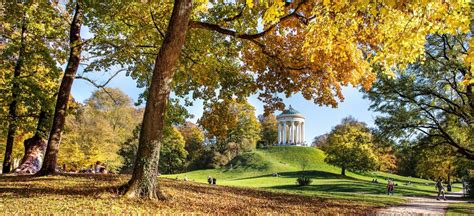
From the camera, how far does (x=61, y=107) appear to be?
1378 centimetres

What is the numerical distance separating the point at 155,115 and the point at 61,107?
23.5 feet

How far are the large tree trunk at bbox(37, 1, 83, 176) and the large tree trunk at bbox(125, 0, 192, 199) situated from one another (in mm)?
6068

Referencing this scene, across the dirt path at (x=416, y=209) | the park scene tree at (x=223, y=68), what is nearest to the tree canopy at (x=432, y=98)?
the park scene tree at (x=223, y=68)

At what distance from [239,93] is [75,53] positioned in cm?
626

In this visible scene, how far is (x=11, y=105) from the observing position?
16.6 m

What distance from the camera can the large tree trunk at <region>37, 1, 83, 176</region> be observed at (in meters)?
13.5

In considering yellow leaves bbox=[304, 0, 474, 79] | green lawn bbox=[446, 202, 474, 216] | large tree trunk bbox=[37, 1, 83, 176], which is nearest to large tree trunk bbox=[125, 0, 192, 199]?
yellow leaves bbox=[304, 0, 474, 79]

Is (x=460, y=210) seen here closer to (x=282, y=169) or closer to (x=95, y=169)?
(x=95, y=169)

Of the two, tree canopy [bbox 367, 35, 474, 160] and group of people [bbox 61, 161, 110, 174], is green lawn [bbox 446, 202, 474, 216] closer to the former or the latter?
tree canopy [bbox 367, 35, 474, 160]

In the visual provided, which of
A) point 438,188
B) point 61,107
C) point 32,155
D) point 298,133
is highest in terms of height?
point 298,133

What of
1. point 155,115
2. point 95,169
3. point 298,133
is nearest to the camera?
point 155,115

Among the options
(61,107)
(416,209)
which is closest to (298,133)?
(416,209)

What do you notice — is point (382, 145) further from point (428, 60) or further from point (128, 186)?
point (128, 186)

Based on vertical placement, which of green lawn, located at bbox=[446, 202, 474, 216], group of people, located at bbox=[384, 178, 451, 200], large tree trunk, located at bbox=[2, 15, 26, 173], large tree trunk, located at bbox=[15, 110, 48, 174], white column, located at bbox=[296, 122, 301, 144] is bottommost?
green lawn, located at bbox=[446, 202, 474, 216]
